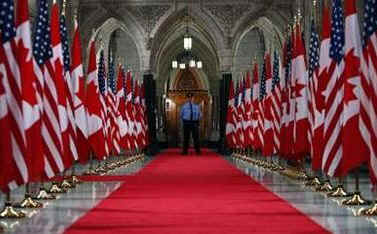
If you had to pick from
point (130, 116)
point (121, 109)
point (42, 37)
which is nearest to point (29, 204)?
point (42, 37)

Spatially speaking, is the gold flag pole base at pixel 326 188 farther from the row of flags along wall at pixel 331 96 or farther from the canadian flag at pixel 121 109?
the canadian flag at pixel 121 109

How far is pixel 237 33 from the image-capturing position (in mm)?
33500

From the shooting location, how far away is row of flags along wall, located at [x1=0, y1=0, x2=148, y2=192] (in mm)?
7762

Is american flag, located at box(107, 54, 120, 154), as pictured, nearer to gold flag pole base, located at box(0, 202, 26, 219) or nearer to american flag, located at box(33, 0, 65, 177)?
american flag, located at box(33, 0, 65, 177)

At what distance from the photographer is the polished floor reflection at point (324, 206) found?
7.68 meters

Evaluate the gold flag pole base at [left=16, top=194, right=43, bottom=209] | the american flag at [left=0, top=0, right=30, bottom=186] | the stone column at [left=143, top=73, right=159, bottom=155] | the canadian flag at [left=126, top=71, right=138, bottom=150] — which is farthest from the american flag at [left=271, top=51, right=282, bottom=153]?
the stone column at [left=143, top=73, right=159, bottom=155]

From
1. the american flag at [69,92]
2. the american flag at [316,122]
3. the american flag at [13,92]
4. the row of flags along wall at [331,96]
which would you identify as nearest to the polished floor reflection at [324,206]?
the row of flags along wall at [331,96]

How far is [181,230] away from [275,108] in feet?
37.9

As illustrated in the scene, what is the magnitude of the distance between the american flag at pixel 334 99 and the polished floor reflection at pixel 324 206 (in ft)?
2.01

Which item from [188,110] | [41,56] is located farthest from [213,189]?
[188,110]

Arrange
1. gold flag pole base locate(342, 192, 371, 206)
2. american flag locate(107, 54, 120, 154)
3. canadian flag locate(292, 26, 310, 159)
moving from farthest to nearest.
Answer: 1. american flag locate(107, 54, 120, 154)
2. canadian flag locate(292, 26, 310, 159)
3. gold flag pole base locate(342, 192, 371, 206)

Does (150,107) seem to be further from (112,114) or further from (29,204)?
(29,204)

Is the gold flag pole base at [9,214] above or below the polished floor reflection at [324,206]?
above

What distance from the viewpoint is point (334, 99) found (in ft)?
36.5
